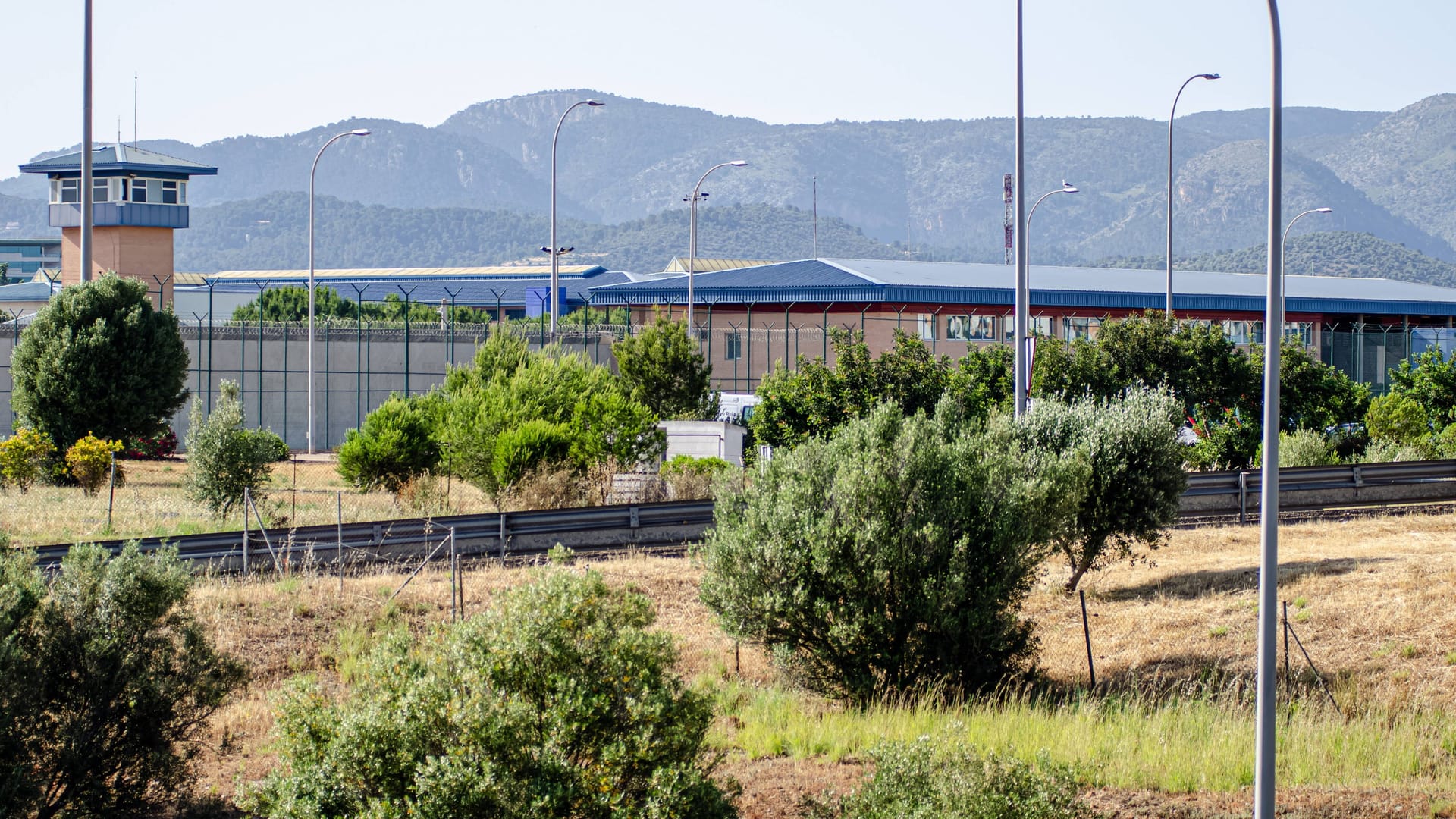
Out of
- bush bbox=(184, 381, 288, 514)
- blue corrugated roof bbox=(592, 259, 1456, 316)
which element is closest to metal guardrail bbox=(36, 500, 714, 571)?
bush bbox=(184, 381, 288, 514)

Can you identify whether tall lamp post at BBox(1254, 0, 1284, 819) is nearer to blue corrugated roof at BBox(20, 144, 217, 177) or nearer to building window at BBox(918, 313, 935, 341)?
blue corrugated roof at BBox(20, 144, 217, 177)

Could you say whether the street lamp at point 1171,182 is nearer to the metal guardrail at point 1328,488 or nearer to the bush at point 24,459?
the metal guardrail at point 1328,488

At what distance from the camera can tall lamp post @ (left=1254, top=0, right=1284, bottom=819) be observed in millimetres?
9102

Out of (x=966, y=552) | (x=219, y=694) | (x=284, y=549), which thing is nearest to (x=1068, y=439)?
(x=966, y=552)

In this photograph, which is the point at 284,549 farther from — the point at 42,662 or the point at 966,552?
the point at 966,552

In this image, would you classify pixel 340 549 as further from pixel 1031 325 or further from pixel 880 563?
pixel 1031 325

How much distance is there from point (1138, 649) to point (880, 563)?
526cm

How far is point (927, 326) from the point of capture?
62.0 metres

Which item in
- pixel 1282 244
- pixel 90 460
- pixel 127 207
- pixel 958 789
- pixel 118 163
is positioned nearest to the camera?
pixel 958 789

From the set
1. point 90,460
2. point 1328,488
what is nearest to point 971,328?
point 1328,488

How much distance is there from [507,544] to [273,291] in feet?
220

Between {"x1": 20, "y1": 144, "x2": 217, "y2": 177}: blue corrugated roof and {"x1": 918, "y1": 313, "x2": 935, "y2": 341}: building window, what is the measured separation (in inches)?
1214

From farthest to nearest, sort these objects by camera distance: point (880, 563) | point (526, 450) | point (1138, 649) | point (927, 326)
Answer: point (927, 326) < point (526, 450) < point (1138, 649) < point (880, 563)

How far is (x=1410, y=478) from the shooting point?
30688mm
